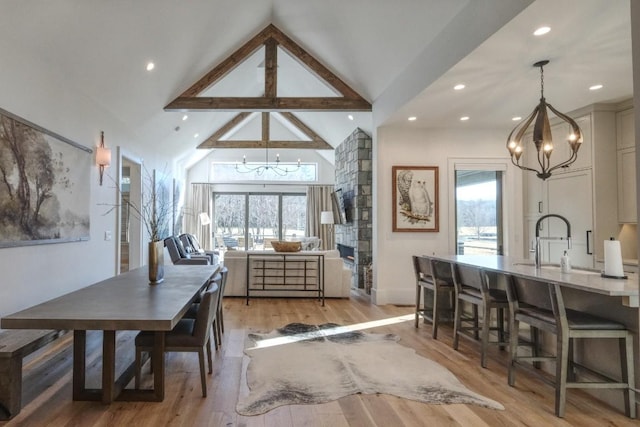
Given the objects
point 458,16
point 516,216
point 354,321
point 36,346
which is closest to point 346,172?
point 516,216

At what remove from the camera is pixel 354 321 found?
15.3 feet

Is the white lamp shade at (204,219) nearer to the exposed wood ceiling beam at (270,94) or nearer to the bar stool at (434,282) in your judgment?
the exposed wood ceiling beam at (270,94)

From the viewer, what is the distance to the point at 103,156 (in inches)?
187

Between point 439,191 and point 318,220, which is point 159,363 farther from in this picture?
point 318,220

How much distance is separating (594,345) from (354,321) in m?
2.54

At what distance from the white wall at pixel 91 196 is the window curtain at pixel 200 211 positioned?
5.87 meters

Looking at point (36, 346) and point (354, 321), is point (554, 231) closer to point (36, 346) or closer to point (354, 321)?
point (354, 321)

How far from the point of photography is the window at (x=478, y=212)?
5863 mm

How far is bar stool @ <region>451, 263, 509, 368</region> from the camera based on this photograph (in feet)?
10.5

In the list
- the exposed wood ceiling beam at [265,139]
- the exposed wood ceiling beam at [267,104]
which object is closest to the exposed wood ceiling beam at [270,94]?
the exposed wood ceiling beam at [267,104]

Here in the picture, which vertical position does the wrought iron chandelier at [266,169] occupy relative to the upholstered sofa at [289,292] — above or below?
above

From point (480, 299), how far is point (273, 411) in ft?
6.61

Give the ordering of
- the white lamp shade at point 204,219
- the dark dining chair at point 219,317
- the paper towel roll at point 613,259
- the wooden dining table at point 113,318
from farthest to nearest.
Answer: the white lamp shade at point 204,219 < the dark dining chair at point 219,317 < the paper towel roll at point 613,259 < the wooden dining table at point 113,318

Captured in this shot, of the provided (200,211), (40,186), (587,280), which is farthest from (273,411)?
(200,211)
